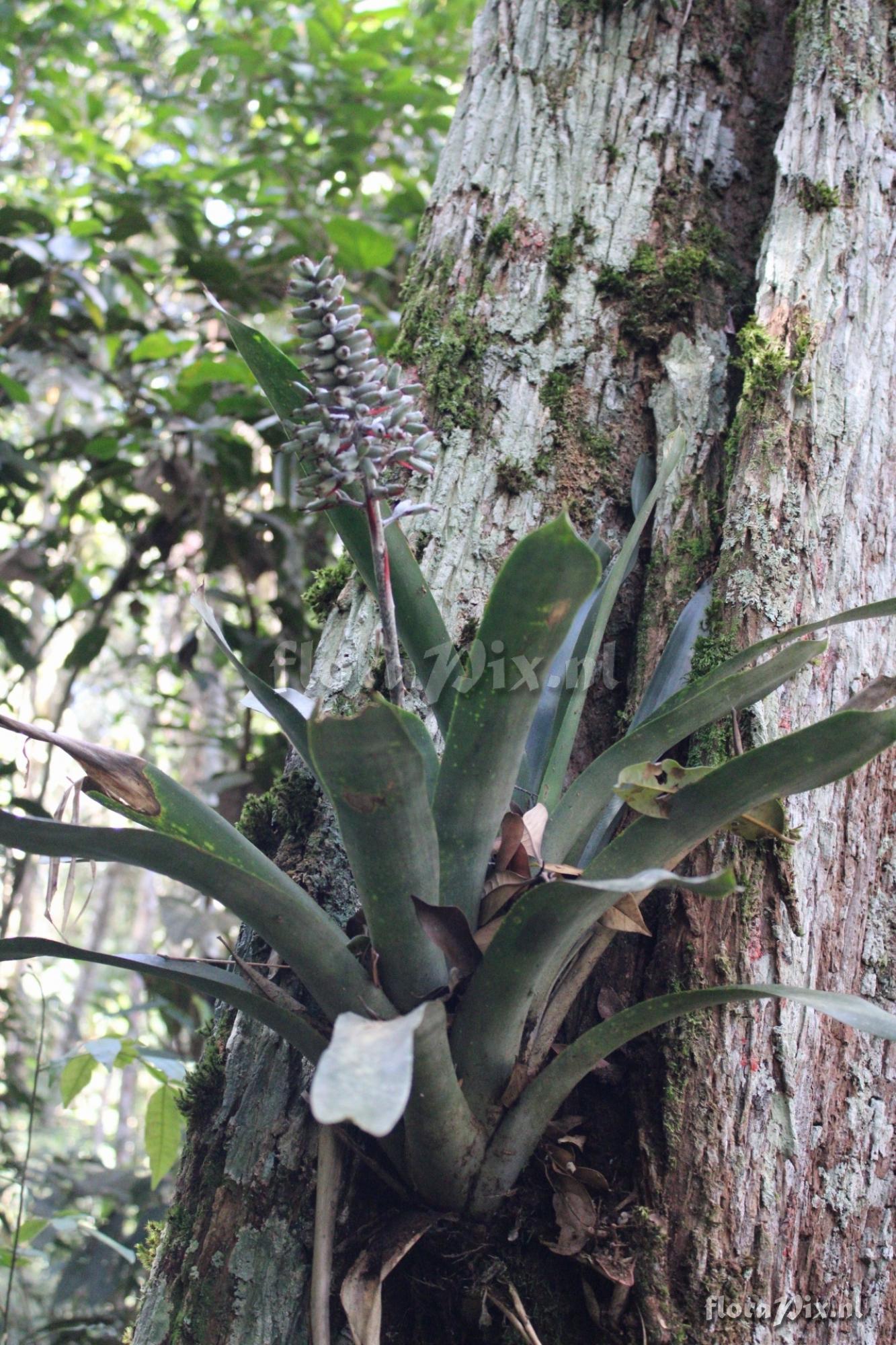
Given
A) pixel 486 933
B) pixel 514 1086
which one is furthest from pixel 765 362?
pixel 514 1086

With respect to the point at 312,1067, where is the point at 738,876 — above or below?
above

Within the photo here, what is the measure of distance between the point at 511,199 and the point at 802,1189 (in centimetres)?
136

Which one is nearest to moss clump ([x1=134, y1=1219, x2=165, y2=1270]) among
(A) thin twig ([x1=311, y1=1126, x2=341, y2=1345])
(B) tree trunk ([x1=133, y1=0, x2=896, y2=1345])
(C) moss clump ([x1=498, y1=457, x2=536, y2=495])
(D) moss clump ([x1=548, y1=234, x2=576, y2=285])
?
(B) tree trunk ([x1=133, y1=0, x2=896, y2=1345])

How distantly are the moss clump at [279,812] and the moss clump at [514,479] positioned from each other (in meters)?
0.46

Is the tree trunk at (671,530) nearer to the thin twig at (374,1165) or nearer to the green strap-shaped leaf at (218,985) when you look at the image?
the thin twig at (374,1165)

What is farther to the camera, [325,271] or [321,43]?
[321,43]

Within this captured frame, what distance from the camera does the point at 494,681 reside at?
725 millimetres

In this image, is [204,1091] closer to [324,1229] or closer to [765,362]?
[324,1229]

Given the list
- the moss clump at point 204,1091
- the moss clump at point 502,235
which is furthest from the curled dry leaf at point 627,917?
the moss clump at point 502,235

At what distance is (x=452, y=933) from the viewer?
784mm

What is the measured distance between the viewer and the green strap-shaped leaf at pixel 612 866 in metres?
0.73

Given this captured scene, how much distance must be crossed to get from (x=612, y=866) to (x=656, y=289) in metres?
0.92

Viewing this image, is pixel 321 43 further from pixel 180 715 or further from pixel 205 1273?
pixel 205 1273

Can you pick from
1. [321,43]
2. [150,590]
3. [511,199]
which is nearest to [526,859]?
[511,199]
